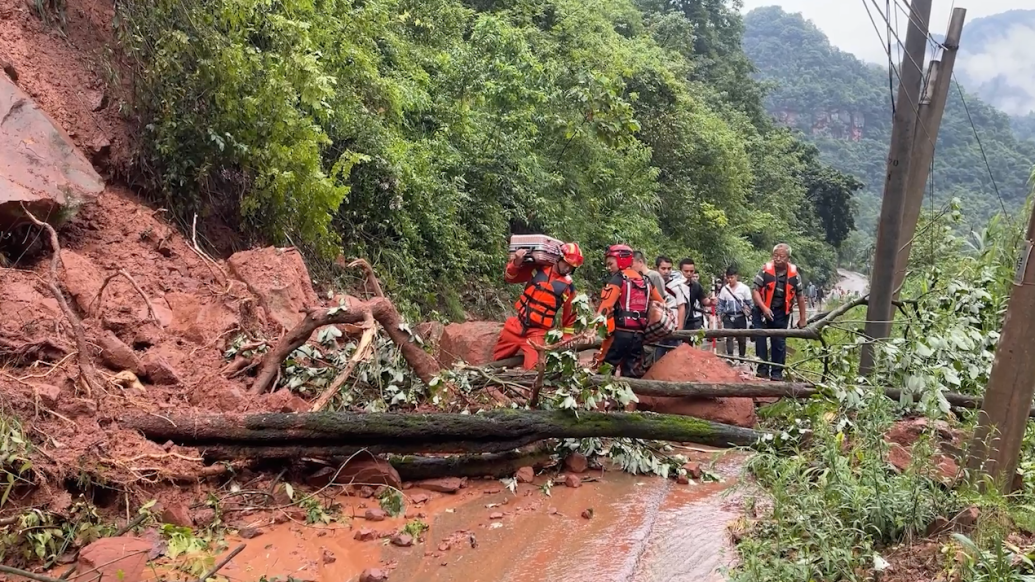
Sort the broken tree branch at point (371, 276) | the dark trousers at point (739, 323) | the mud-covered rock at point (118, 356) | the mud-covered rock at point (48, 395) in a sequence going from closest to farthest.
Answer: the mud-covered rock at point (48, 395)
the mud-covered rock at point (118, 356)
the broken tree branch at point (371, 276)
the dark trousers at point (739, 323)

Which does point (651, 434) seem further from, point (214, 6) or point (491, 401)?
point (214, 6)

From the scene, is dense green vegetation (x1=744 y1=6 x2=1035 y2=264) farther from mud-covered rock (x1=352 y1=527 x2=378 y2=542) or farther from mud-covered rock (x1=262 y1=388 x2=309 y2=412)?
mud-covered rock (x1=352 y1=527 x2=378 y2=542)

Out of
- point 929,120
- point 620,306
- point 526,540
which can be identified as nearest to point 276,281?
point 620,306

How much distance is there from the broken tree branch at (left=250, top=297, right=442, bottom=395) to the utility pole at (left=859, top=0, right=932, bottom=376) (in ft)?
13.1

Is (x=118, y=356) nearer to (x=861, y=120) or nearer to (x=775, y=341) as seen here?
(x=775, y=341)

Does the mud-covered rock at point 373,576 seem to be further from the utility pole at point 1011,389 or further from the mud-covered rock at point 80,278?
the mud-covered rock at point 80,278

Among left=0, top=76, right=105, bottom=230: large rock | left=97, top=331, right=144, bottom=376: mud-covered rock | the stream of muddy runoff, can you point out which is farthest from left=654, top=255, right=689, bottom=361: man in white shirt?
left=0, top=76, right=105, bottom=230: large rock

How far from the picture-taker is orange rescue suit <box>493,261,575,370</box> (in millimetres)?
6910

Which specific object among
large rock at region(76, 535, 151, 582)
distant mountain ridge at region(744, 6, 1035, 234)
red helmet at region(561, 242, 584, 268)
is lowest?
large rock at region(76, 535, 151, 582)

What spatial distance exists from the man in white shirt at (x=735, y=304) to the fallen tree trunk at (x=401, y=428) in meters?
5.12

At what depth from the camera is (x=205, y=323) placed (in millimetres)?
6387

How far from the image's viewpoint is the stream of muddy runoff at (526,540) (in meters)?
4.18

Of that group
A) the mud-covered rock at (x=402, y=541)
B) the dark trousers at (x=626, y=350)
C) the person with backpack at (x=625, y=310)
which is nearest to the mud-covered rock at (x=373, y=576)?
the mud-covered rock at (x=402, y=541)

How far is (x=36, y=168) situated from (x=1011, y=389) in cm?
695
